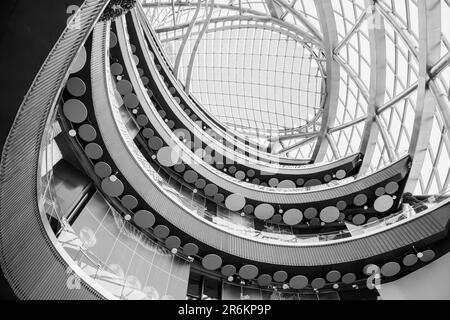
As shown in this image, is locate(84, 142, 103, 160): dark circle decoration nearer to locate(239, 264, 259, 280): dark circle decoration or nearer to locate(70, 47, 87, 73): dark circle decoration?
locate(70, 47, 87, 73): dark circle decoration

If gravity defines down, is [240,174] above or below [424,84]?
above

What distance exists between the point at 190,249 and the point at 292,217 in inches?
291

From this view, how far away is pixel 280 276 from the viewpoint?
14.6 metres

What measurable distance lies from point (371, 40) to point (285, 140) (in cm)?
1800

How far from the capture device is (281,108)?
127ft

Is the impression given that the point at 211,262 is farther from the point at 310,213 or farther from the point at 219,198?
the point at 310,213

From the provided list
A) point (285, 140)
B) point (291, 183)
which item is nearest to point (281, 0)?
point (285, 140)

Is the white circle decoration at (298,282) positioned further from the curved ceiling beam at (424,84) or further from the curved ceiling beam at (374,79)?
the curved ceiling beam at (374,79)

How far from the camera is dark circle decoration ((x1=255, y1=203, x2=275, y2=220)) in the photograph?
19.0 metres

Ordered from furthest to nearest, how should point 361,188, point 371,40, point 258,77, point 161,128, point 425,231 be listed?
point 258,77
point 371,40
point 361,188
point 161,128
point 425,231

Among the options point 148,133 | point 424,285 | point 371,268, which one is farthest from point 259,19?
point 424,285

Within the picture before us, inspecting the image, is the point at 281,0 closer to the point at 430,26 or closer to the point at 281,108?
the point at 281,108

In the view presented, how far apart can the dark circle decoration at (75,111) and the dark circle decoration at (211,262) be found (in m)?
7.52

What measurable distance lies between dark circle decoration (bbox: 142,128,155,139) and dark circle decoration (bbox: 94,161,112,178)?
5547 mm
